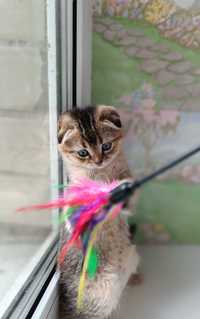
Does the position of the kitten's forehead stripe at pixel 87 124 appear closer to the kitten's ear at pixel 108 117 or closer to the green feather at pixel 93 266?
the kitten's ear at pixel 108 117

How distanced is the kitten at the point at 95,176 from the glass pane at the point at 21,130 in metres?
0.09

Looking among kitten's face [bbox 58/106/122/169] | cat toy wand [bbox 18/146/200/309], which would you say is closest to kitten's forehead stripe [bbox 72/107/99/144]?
kitten's face [bbox 58/106/122/169]

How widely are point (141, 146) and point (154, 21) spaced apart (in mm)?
404

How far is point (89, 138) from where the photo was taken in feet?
3.05

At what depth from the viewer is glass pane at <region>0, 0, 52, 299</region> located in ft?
2.70

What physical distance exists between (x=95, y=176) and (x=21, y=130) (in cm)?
23

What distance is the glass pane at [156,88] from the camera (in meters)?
1.09

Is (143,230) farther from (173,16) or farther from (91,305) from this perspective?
(173,16)

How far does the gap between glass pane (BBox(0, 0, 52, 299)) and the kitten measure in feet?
0.30

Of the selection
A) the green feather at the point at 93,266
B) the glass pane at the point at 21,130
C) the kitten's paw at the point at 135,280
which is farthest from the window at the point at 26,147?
the kitten's paw at the point at 135,280

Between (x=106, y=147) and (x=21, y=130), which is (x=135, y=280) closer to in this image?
(x=106, y=147)

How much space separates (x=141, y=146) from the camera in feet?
4.04

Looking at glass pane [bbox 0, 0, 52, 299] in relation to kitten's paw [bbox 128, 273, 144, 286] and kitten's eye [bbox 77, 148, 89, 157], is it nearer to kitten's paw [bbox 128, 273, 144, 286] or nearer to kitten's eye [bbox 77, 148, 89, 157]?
kitten's eye [bbox 77, 148, 89, 157]

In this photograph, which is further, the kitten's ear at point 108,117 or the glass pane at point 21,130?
the kitten's ear at point 108,117
